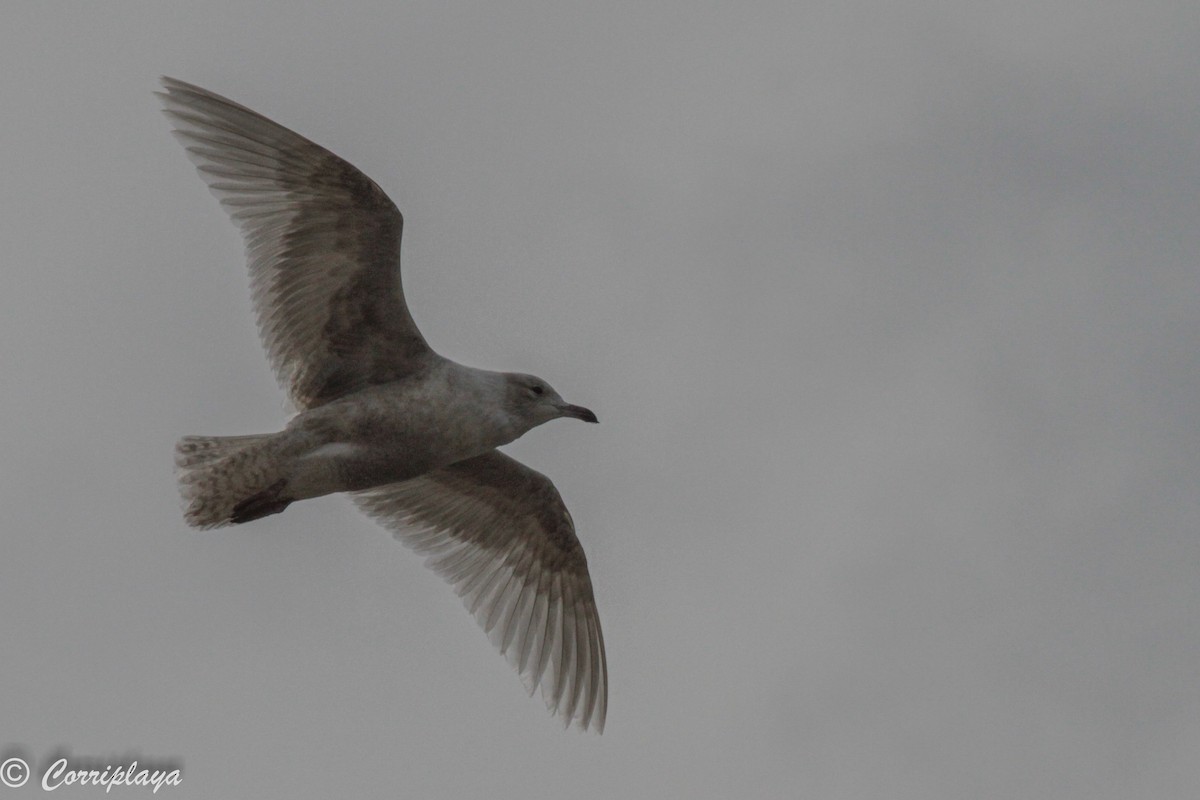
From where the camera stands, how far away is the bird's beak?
14141mm

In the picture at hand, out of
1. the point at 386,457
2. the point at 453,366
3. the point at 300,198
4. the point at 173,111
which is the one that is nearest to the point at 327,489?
the point at 386,457

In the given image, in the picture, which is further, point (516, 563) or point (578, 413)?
point (516, 563)

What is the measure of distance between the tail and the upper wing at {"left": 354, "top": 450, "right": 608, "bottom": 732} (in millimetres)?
2209

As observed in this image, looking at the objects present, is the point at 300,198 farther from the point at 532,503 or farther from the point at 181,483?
the point at 532,503

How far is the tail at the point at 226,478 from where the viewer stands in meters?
12.9

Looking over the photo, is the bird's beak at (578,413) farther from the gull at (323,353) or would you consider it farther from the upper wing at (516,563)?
the upper wing at (516,563)

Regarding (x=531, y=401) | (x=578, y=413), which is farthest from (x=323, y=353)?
(x=578, y=413)

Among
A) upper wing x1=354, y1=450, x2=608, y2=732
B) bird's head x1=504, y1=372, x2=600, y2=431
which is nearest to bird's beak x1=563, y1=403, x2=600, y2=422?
bird's head x1=504, y1=372, x2=600, y2=431

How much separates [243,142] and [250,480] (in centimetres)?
253

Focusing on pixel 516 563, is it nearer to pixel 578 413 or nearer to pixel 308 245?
pixel 578 413

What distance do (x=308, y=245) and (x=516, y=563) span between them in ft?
12.0

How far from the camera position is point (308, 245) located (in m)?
13.1

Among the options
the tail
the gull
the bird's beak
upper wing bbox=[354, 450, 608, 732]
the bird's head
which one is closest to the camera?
the tail

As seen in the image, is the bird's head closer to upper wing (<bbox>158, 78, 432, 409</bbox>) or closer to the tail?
upper wing (<bbox>158, 78, 432, 409</bbox>)
